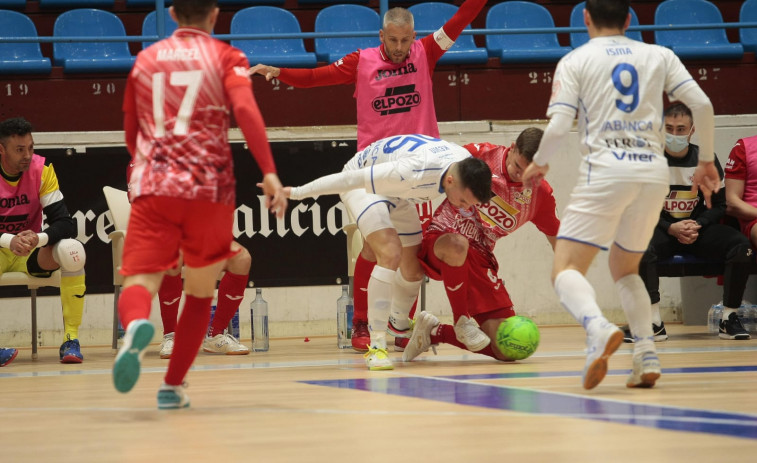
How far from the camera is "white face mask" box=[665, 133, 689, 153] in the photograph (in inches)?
275

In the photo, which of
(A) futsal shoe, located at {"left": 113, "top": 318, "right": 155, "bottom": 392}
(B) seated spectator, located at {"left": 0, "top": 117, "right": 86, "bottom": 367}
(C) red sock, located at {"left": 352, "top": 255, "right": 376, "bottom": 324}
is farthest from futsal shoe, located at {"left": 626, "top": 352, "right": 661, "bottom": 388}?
(B) seated spectator, located at {"left": 0, "top": 117, "right": 86, "bottom": 367}

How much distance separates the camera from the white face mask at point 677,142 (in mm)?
6984

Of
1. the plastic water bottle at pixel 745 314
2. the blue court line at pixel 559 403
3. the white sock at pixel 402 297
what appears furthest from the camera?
the plastic water bottle at pixel 745 314

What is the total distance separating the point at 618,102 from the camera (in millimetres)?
3908

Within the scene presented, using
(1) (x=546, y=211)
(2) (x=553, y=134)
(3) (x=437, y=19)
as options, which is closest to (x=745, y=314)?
(1) (x=546, y=211)

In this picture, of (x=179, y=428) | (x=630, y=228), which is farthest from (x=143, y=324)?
(x=630, y=228)

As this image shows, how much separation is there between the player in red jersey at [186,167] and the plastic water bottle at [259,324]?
11.0 feet

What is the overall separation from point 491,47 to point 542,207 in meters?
4.26

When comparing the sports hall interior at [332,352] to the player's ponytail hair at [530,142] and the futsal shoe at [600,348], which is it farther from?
the player's ponytail hair at [530,142]

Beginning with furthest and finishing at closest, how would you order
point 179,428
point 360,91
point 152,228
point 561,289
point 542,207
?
point 360,91, point 542,207, point 561,289, point 152,228, point 179,428

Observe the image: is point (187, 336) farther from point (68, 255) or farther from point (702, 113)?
point (68, 255)

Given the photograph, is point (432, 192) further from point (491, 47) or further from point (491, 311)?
point (491, 47)

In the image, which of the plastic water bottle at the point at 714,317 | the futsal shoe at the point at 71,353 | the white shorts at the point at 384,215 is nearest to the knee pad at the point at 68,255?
the futsal shoe at the point at 71,353

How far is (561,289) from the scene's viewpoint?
12.7 feet
